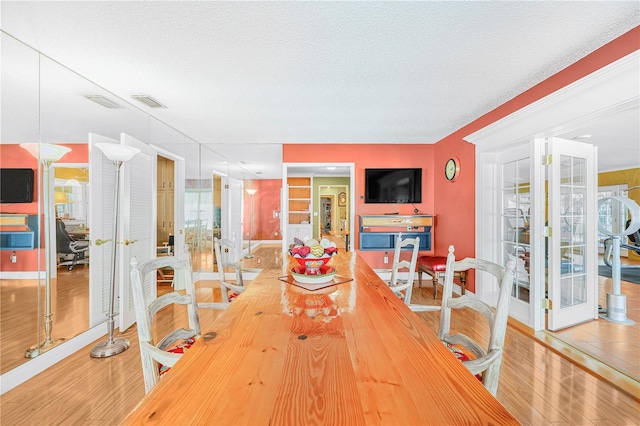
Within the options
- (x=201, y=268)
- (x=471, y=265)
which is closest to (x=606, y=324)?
(x=471, y=265)

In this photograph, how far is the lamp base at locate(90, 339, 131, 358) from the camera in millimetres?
2520

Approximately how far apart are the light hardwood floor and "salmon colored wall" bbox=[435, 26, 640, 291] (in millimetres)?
1888

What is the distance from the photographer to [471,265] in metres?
1.60

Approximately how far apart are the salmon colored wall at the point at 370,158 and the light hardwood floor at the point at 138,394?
115 inches

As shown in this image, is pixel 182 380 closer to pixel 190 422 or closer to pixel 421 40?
pixel 190 422

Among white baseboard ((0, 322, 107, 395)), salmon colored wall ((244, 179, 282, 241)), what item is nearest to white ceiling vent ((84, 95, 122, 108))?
white baseboard ((0, 322, 107, 395))

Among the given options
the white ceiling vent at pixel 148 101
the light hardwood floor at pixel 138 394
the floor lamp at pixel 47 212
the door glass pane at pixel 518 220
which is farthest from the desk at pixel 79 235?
the door glass pane at pixel 518 220

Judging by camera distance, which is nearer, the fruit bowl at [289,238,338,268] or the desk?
the fruit bowl at [289,238,338,268]

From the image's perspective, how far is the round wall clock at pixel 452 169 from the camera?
14.4 feet

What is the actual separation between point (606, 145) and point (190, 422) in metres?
7.03

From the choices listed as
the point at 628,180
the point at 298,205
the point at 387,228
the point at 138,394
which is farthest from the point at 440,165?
the point at 628,180

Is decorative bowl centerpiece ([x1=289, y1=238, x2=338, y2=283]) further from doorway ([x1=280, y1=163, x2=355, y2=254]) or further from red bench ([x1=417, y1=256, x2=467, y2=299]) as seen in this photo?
doorway ([x1=280, y1=163, x2=355, y2=254])

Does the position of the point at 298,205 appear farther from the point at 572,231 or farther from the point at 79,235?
the point at 572,231

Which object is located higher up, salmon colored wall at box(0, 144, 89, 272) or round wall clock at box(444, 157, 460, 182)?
round wall clock at box(444, 157, 460, 182)
